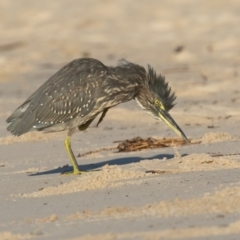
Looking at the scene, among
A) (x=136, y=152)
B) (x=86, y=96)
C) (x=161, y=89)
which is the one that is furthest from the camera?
(x=136, y=152)

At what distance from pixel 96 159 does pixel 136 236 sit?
4.36 m

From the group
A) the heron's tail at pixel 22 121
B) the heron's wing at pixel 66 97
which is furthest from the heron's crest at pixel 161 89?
the heron's tail at pixel 22 121

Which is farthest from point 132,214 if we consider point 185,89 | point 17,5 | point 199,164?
point 17,5

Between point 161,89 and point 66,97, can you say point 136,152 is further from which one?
point 66,97

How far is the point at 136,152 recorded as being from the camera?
1043 centimetres

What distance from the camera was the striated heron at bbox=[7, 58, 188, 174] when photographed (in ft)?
32.0

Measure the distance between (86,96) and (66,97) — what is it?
23cm

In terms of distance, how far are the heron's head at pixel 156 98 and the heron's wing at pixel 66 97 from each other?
1.64ft

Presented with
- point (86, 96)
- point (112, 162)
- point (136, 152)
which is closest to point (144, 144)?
point (136, 152)

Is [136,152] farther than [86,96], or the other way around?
[136,152]

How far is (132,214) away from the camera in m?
6.79

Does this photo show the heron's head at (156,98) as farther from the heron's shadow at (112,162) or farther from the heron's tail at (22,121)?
the heron's tail at (22,121)

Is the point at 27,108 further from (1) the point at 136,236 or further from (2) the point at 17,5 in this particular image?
(2) the point at 17,5

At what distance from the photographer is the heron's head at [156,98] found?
9984 mm
